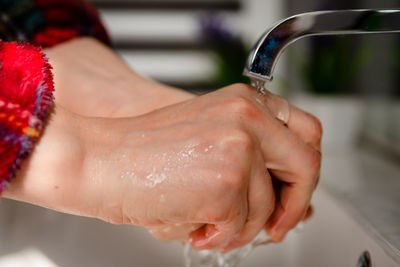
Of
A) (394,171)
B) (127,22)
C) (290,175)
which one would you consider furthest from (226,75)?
(290,175)

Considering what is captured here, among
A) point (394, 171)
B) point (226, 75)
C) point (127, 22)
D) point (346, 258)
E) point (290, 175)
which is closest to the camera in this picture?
point (290, 175)

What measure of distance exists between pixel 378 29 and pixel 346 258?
1.07 feet

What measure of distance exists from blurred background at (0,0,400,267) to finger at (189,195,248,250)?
0.59 ft

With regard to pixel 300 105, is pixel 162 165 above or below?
above

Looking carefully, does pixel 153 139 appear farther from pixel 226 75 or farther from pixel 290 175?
pixel 226 75

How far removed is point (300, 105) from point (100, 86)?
28.2 inches

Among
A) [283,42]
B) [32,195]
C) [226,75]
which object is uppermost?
[283,42]

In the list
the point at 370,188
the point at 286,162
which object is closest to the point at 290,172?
the point at 286,162

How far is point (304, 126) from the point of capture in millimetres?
449

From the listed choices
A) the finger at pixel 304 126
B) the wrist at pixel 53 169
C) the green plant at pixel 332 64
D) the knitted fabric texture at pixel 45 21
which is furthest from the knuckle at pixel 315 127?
the green plant at pixel 332 64

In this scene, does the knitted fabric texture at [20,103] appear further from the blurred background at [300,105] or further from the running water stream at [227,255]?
the blurred background at [300,105]

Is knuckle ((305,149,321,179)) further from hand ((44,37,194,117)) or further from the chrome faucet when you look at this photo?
hand ((44,37,194,117))

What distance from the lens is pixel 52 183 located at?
0.34 meters

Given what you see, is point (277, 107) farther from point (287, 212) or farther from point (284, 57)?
point (284, 57)
